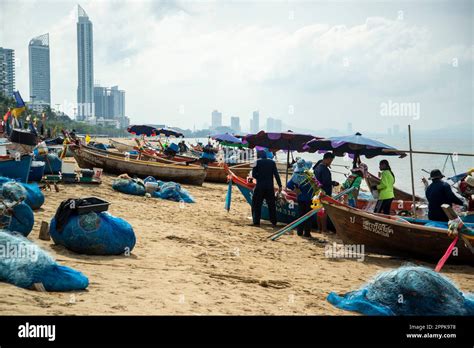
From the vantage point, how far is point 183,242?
8.82 meters

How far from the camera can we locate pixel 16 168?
10.5 m

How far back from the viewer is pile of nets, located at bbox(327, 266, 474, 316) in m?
5.26

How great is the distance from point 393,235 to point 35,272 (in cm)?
590

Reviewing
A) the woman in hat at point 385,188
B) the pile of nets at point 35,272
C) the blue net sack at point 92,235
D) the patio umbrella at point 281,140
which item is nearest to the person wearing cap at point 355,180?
the woman in hat at point 385,188

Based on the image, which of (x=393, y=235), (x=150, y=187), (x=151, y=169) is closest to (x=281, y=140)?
(x=150, y=187)

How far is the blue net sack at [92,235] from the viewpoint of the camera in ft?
22.2

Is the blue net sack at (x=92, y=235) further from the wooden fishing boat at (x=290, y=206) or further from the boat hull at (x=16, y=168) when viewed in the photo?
the wooden fishing boat at (x=290, y=206)

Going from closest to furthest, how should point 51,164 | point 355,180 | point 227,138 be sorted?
point 355,180 < point 51,164 < point 227,138

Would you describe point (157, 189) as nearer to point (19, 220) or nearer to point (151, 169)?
point (151, 169)

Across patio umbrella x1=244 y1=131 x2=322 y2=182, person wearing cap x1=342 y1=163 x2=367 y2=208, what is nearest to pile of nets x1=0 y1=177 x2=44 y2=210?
person wearing cap x1=342 y1=163 x2=367 y2=208

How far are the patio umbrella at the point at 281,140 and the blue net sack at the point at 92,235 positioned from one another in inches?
310

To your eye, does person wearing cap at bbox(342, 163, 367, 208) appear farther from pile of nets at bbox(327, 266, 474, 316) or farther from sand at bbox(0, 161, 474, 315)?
pile of nets at bbox(327, 266, 474, 316)

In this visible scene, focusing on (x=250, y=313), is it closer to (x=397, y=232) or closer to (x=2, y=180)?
(x=397, y=232)
